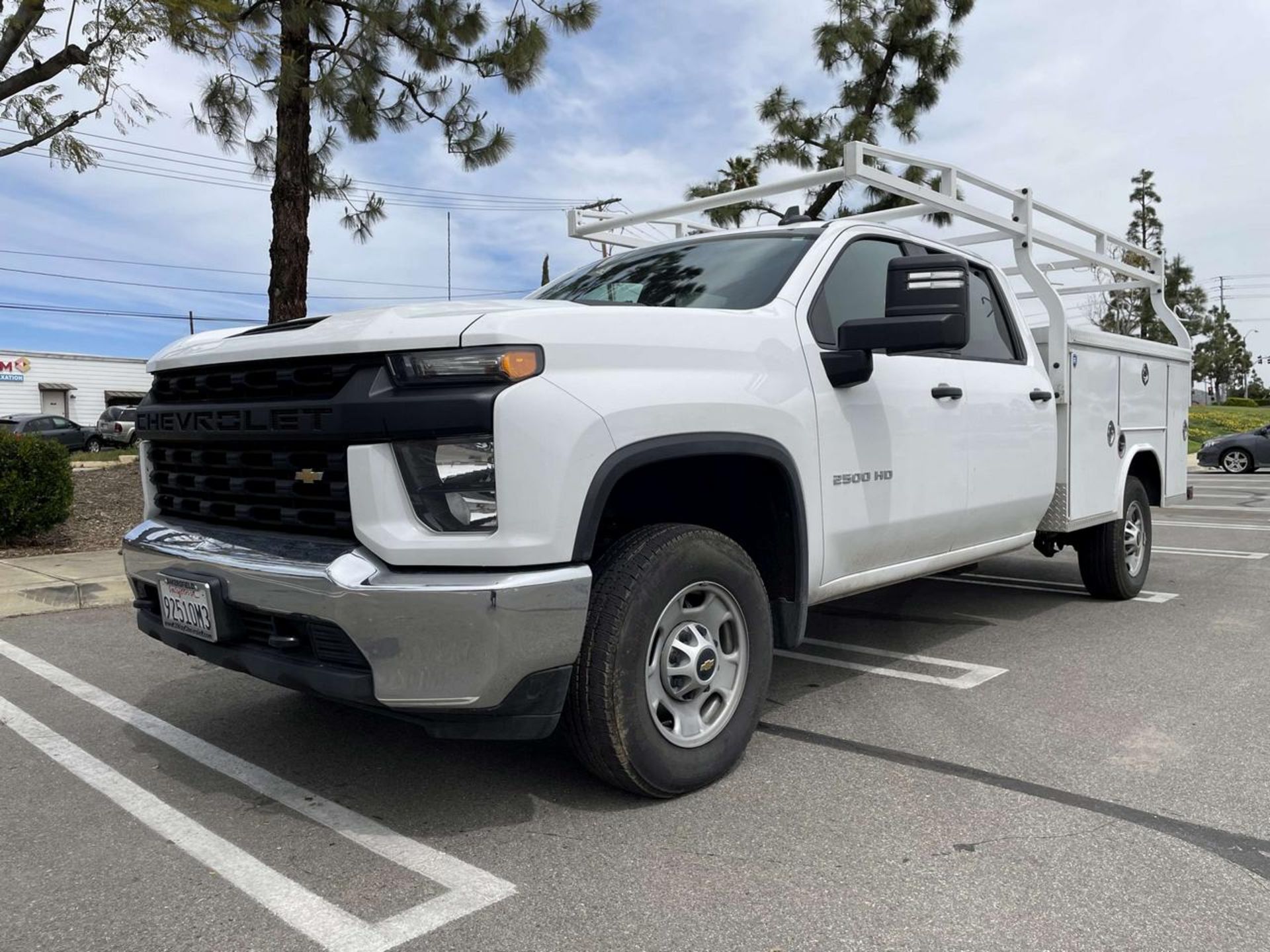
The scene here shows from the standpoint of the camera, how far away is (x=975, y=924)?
2.42 m

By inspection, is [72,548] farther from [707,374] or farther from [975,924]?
[975,924]

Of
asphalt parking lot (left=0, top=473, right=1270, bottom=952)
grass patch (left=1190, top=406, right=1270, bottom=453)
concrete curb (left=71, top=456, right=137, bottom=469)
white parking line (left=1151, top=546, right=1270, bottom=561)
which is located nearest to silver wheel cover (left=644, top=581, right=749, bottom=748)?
asphalt parking lot (left=0, top=473, right=1270, bottom=952)

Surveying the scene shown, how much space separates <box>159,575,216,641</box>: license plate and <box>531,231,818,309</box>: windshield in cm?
161

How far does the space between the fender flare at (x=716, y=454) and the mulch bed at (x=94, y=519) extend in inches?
286

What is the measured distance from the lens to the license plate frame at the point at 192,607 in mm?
2990

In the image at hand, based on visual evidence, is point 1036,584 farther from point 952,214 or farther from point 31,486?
point 31,486

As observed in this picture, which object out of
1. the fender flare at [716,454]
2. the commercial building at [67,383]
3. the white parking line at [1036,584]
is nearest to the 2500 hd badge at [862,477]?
the fender flare at [716,454]

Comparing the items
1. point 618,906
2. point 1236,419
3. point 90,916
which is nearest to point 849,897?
point 618,906

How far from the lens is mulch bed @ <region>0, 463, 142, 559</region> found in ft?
28.7

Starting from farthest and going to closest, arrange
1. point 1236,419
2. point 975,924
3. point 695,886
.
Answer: point 1236,419
point 695,886
point 975,924

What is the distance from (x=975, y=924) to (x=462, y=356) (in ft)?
6.29

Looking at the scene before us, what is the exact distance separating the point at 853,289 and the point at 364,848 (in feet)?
9.00

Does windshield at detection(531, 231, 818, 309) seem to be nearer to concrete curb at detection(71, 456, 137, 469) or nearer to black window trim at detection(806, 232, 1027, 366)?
black window trim at detection(806, 232, 1027, 366)

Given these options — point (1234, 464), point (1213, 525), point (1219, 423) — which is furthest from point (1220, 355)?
point (1213, 525)
